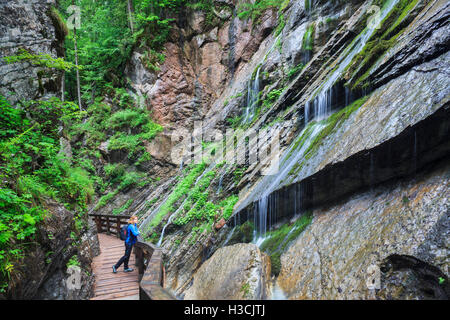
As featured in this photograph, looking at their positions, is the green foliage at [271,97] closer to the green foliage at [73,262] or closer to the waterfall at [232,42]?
the waterfall at [232,42]

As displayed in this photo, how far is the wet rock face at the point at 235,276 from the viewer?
4867 mm

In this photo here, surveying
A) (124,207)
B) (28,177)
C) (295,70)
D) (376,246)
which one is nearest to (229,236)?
(376,246)

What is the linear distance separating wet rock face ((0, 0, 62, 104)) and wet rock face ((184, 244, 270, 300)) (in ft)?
22.9

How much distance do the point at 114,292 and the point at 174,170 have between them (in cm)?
1239

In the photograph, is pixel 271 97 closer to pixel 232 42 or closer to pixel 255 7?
pixel 232 42

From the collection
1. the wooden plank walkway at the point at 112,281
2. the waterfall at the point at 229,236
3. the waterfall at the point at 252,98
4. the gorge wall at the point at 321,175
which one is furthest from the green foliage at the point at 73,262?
the waterfall at the point at 252,98

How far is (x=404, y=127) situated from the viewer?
4.75 metres

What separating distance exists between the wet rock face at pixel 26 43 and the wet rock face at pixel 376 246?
8426mm

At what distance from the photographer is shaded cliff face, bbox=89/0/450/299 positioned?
14.5 feet

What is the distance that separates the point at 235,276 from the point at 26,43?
29.4 feet

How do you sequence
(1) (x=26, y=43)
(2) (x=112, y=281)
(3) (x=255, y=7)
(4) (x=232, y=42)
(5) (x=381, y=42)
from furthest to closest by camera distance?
(4) (x=232, y=42) → (3) (x=255, y=7) → (1) (x=26, y=43) → (5) (x=381, y=42) → (2) (x=112, y=281)

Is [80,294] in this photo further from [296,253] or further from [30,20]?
[30,20]

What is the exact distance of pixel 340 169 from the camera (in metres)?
5.83

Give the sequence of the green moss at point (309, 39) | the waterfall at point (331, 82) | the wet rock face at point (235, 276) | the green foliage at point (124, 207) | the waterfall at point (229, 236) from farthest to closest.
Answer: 1. the green foliage at point (124, 207)
2. the green moss at point (309, 39)
3. the waterfall at point (229, 236)
4. the waterfall at point (331, 82)
5. the wet rock face at point (235, 276)
